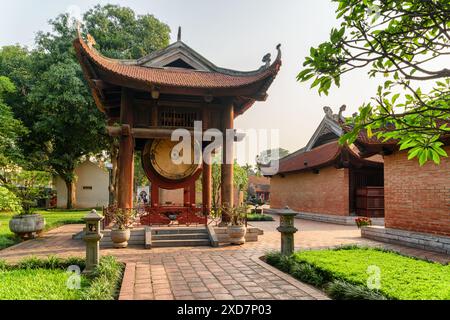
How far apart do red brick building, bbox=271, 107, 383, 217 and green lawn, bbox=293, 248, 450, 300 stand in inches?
339

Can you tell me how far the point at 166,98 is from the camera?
11172mm

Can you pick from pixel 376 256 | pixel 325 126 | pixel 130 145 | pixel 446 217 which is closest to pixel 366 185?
pixel 325 126

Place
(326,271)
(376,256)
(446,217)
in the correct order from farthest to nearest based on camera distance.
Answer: (446,217) → (376,256) → (326,271)

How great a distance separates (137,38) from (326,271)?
23032 millimetres

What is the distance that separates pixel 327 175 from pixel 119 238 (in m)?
13.7

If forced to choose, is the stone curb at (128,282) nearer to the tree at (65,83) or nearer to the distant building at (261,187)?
the tree at (65,83)

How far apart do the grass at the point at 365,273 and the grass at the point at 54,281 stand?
3289 millimetres

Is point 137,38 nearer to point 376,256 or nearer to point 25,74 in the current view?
point 25,74

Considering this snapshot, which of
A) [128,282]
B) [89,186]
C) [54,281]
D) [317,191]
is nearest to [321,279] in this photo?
[128,282]

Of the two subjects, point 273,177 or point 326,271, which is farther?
point 273,177

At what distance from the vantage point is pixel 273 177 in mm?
27969

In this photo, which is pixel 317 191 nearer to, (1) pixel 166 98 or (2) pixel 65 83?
(1) pixel 166 98

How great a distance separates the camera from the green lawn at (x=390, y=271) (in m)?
4.67

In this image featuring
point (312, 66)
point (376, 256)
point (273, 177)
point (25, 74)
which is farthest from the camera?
point (273, 177)
